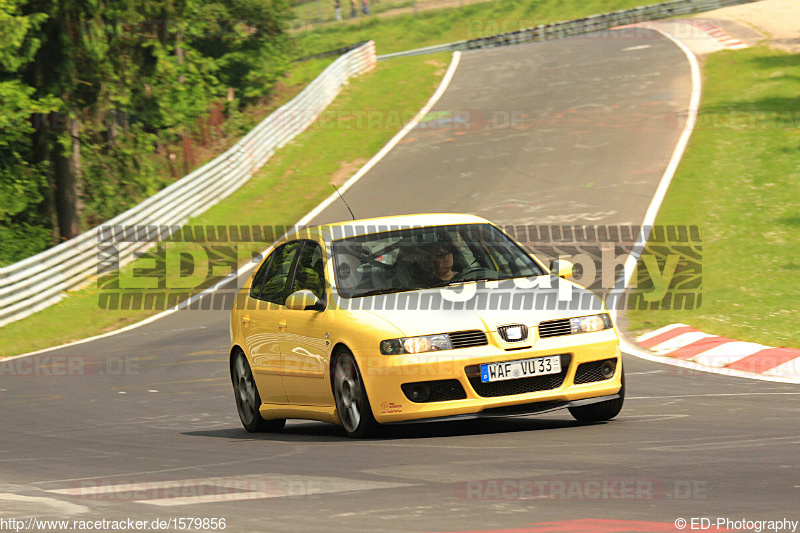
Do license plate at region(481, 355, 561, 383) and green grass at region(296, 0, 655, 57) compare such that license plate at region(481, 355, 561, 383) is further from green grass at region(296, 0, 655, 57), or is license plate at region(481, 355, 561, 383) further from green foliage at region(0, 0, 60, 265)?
green grass at region(296, 0, 655, 57)

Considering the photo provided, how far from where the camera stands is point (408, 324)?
856 cm

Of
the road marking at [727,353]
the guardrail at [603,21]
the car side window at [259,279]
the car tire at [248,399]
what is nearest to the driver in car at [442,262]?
the car side window at [259,279]

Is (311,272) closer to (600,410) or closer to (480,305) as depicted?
(480,305)

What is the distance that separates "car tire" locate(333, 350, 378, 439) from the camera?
869cm

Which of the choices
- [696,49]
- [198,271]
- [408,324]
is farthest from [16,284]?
[696,49]

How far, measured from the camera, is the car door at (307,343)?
9289mm

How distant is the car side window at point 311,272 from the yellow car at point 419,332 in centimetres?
1

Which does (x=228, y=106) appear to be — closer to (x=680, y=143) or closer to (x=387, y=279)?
(x=680, y=143)

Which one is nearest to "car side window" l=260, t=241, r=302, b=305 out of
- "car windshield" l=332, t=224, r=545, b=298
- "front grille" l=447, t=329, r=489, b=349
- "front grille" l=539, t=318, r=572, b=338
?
"car windshield" l=332, t=224, r=545, b=298

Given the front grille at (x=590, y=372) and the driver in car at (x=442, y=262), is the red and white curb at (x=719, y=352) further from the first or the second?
the driver in car at (x=442, y=262)

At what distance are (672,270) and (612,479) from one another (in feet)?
40.2

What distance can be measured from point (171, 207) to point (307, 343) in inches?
713

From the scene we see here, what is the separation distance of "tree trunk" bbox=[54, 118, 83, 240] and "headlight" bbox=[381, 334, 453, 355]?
22417 mm

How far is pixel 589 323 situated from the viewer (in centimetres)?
883
